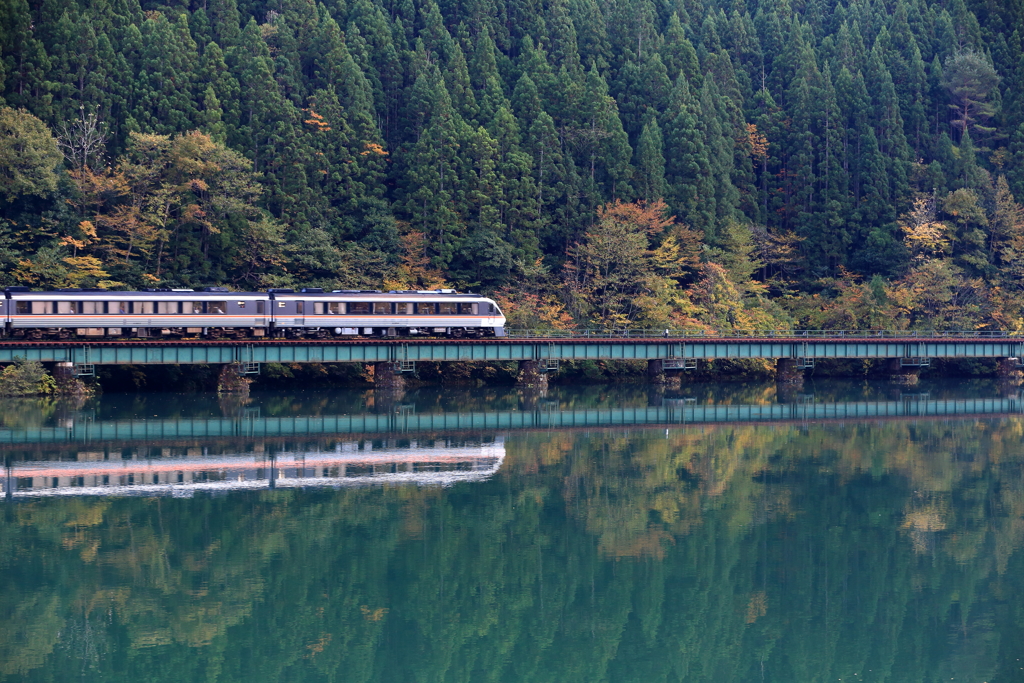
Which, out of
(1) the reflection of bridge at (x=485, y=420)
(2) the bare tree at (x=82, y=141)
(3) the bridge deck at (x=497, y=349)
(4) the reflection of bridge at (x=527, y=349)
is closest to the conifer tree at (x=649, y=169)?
(4) the reflection of bridge at (x=527, y=349)

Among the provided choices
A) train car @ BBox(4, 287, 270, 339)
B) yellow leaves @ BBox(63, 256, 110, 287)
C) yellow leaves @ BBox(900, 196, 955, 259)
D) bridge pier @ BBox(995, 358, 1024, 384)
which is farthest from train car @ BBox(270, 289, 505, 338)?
yellow leaves @ BBox(900, 196, 955, 259)

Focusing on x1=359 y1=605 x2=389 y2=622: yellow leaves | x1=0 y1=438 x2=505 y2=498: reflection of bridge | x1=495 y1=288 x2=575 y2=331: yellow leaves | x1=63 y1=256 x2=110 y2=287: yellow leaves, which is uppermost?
x1=63 y1=256 x2=110 y2=287: yellow leaves

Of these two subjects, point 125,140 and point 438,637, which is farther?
point 125,140

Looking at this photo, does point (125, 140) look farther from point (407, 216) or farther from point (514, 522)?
point (514, 522)

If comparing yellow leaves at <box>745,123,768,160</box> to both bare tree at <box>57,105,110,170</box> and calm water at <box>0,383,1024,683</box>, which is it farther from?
calm water at <box>0,383,1024,683</box>

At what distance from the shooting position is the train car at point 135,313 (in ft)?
184

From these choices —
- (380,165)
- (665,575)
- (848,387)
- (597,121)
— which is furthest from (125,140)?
(665,575)

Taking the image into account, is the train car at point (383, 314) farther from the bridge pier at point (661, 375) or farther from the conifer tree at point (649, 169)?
the conifer tree at point (649, 169)

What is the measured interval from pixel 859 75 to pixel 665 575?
80349mm

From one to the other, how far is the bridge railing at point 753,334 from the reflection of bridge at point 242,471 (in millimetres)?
28601

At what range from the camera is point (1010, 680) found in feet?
63.0

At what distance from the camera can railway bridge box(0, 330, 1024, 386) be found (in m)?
55.7

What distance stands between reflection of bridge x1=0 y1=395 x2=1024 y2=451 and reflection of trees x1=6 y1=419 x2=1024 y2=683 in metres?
11.8

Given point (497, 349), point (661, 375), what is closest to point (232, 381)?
point (497, 349)
